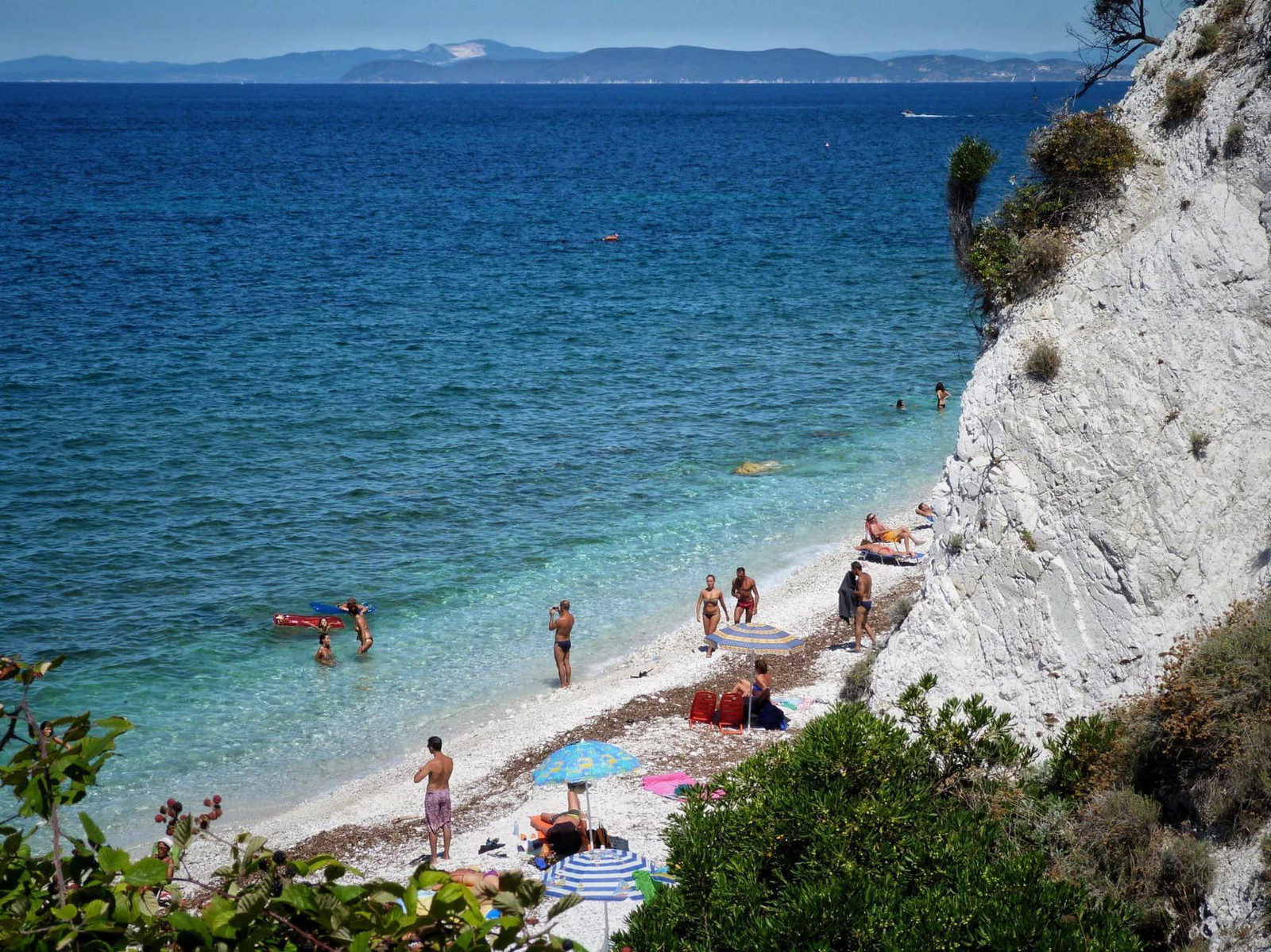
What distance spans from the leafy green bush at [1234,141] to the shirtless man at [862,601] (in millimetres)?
9241

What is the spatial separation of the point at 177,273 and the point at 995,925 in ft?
188

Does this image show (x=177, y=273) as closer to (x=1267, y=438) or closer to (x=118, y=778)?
(x=118, y=778)

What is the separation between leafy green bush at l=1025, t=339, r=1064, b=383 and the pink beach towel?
7399mm

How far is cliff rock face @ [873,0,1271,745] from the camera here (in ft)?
40.0

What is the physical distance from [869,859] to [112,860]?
6.58 metres

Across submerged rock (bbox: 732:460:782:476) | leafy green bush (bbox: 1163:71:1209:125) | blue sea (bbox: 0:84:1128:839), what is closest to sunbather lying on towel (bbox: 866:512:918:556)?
blue sea (bbox: 0:84:1128:839)

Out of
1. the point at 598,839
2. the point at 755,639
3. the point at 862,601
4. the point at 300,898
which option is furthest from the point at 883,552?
the point at 300,898

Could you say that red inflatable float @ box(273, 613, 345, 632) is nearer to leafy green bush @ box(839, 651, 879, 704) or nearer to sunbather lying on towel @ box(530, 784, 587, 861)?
sunbather lying on towel @ box(530, 784, 587, 861)

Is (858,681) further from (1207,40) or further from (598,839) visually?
(1207,40)

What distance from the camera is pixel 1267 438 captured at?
12.5 meters

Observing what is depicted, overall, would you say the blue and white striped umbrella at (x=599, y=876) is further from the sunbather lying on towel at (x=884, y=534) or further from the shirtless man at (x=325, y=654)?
the sunbather lying on towel at (x=884, y=534)

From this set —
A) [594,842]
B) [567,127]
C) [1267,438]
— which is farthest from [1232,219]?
[567,127]

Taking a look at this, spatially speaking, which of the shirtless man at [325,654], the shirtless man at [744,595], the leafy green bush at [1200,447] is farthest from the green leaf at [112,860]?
the shirtless man at [744,595]

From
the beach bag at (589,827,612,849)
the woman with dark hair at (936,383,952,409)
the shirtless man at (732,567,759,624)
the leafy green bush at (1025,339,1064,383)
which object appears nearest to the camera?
the leafy green bush at (1025,339,1064,383)
